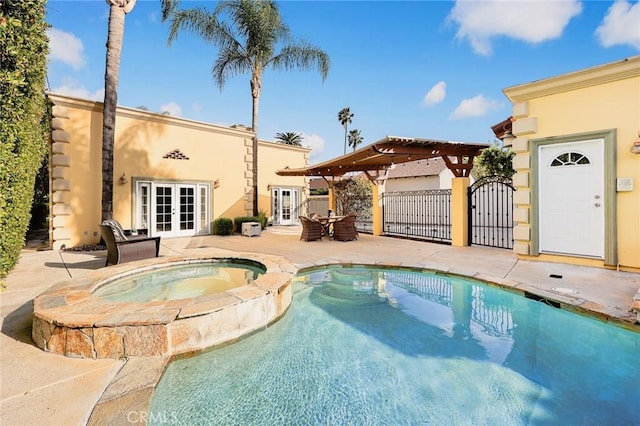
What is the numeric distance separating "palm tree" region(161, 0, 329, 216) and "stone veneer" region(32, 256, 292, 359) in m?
10.6

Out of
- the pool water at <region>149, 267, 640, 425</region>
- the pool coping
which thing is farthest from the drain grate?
the pool water at <region>149, 267, 640, 425</region>

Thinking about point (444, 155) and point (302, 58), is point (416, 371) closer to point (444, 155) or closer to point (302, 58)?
point (444, 155)

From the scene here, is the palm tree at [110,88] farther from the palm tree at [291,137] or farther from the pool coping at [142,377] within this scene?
the palm tree at [291,137]

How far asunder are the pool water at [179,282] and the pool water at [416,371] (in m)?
1.39

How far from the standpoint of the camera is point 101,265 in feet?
20.9

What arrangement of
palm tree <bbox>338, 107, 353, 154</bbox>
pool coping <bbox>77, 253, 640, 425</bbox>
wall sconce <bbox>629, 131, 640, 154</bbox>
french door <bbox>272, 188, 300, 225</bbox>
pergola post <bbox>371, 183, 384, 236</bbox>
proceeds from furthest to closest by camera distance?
palm tree <bbox>338, 107, 353, 154</bbox> < french door <bbox>272, 188, 300, 225</bbox> < pergola post <bbox>371, 183, 384, 236</bbox> < wall sconce <bbox>629, 131, 640, 154</bbox> < pool coping <bbox>77, 253, 640, 425</bbox>

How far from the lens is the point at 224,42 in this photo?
1152 centimetres

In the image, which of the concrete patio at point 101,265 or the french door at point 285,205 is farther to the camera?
the french door at point 285,205

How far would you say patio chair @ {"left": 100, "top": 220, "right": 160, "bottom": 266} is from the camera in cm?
570

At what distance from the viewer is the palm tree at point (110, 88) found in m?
8.55

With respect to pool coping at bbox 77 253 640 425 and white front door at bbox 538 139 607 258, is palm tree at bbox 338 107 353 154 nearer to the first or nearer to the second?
white front door at bbox 538 139 607 258

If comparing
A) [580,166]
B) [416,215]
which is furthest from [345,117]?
[580,166]

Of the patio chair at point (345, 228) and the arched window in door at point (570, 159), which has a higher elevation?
the arched window in door at point (570, 159)

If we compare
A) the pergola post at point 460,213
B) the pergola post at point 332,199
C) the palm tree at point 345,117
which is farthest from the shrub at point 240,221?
the palm tree at point 345,117
